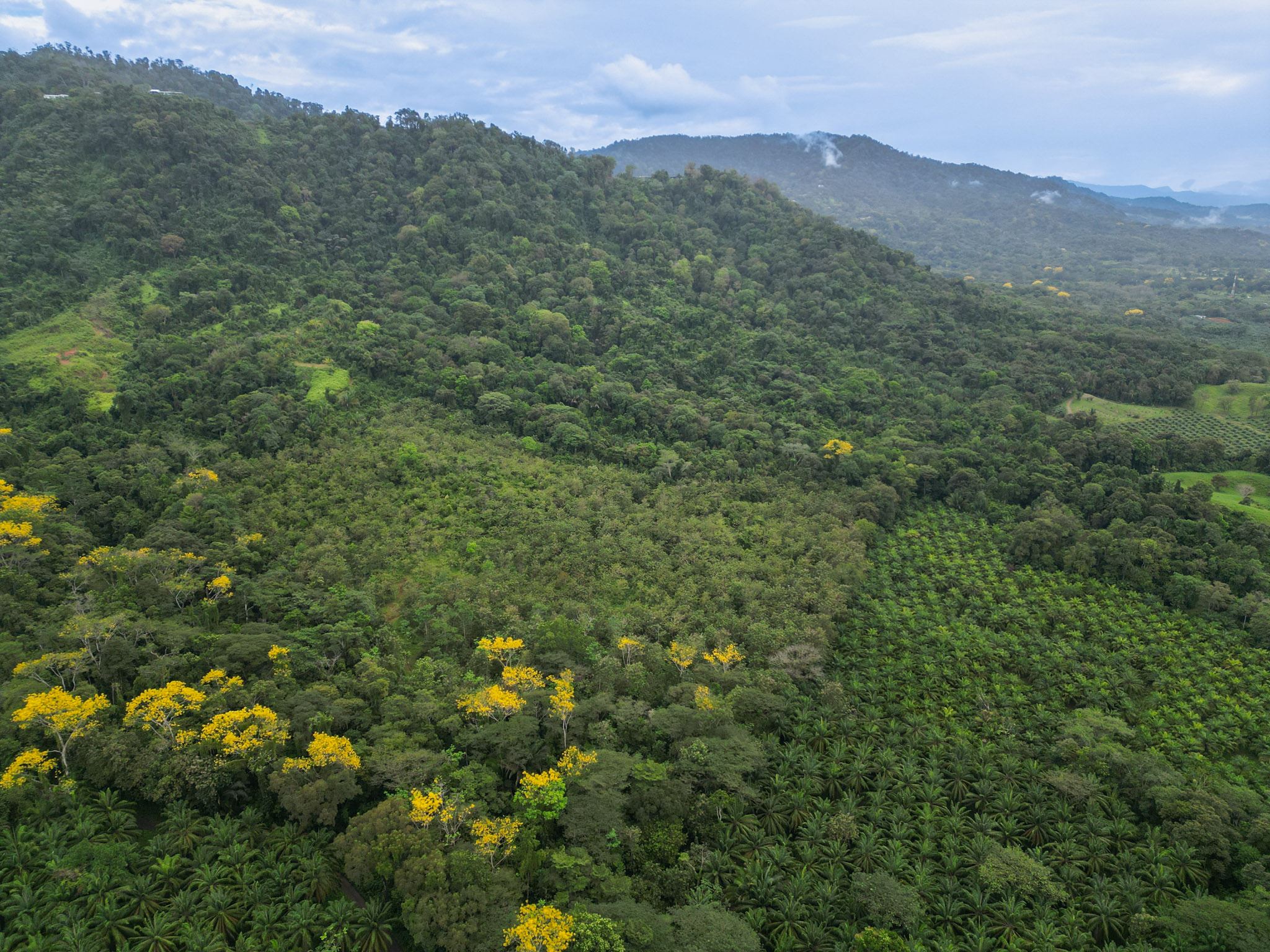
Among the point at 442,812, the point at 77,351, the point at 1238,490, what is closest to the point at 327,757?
the point at 442,812

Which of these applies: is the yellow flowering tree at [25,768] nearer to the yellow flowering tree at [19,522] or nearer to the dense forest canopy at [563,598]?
the dense forest canopy at [563,598]

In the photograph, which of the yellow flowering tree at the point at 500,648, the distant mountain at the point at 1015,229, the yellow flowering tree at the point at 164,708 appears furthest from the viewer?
the distant mountain at the point at 1015,229

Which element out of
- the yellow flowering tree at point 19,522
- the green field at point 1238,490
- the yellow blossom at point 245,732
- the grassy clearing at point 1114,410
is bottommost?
the yellow blossom at point 245,732

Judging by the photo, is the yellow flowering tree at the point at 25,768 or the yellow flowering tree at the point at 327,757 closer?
the yellow flowering tree at the point at 25,768

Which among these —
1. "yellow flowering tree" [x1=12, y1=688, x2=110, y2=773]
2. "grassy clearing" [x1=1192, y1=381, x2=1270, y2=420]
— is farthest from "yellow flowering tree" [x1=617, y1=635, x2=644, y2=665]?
"grassy clearing" [x1=1192, y1=381, x2=1270, y2=420]

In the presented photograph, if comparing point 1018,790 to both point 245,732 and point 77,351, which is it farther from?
point 77,351

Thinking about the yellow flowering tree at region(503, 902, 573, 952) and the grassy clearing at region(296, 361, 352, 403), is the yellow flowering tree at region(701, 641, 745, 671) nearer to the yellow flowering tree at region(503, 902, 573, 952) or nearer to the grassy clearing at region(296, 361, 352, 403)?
the yellow flowering tree at region(503, 902, 573, 952)

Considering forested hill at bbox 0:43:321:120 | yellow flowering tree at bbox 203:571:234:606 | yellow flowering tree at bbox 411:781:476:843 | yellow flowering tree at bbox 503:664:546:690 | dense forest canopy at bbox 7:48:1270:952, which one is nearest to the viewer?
dense forest canopy at bbox 7:48:1270:952

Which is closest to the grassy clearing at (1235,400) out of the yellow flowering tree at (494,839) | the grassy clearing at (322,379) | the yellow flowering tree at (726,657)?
→ the yellow flowering tree at (726,657)
